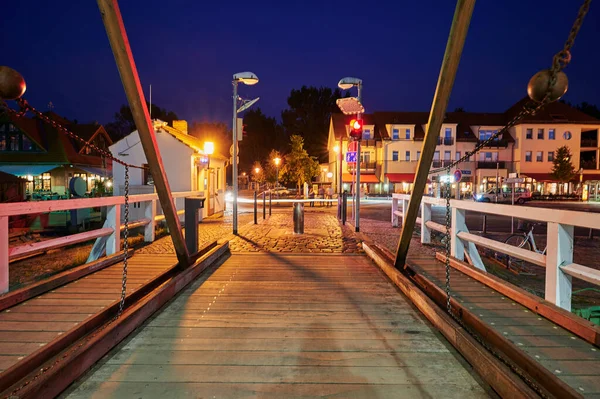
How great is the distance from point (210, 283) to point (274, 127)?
3288 inches

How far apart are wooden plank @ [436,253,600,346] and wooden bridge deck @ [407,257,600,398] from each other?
5cm

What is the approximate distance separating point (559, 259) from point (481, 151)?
5699cm

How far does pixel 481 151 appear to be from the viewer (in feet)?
188

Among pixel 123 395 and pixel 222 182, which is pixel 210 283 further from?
pixel 222 182

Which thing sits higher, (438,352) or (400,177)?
(400,177)

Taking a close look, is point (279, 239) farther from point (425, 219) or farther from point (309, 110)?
point (309, 110)

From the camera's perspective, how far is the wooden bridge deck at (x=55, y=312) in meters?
3.76

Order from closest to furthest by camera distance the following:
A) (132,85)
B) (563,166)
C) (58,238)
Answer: (132,85)
(58,238)
(563,166)

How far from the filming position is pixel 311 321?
4781mm

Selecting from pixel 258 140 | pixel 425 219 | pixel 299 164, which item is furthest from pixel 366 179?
pixel 425 219

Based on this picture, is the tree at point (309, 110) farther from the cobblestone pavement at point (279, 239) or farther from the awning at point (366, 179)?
the cobblestone pavement at point (279, 239)

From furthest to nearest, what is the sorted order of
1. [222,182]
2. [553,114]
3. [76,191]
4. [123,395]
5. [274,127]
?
1. [274,127]
2. [553,114]
3. [222,182]
4. [76,191]
5. [123,395]

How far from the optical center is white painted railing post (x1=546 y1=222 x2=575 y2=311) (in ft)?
15.9

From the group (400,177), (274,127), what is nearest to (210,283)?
(400,177)
